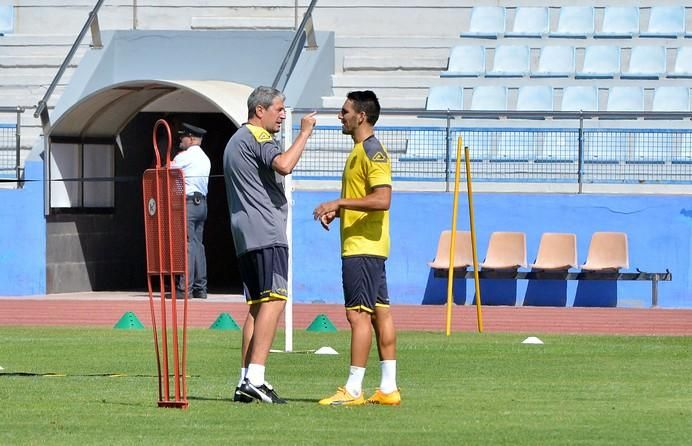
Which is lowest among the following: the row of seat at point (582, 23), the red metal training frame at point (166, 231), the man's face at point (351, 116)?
the red metal training frame at point (166, 231)

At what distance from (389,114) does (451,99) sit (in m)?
3.38

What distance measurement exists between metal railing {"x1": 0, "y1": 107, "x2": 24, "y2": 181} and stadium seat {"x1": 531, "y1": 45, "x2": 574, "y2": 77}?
28.3 ft

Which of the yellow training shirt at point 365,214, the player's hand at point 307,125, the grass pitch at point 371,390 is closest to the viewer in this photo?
the grass pitch at point 371,390

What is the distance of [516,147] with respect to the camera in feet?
73.7

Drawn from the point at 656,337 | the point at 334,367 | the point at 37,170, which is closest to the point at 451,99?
the point at 37,170

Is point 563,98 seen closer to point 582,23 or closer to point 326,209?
point 582,23

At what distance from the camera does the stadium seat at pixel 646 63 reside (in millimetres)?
25844

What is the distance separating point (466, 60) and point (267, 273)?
17.2 m

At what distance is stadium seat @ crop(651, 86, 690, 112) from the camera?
25.1 metres

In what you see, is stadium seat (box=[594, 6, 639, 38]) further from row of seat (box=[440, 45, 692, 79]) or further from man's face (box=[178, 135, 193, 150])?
man's face (box=[178, 135, 193, 150])

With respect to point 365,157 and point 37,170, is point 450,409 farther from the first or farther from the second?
point 37,170

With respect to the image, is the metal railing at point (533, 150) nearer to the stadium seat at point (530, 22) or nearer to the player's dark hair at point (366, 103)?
the stadium seat at point (530, 22)

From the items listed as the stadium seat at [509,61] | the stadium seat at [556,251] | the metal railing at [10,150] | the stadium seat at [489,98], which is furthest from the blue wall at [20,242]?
the stadium seat at [509,61]

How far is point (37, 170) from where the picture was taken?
23.7m
